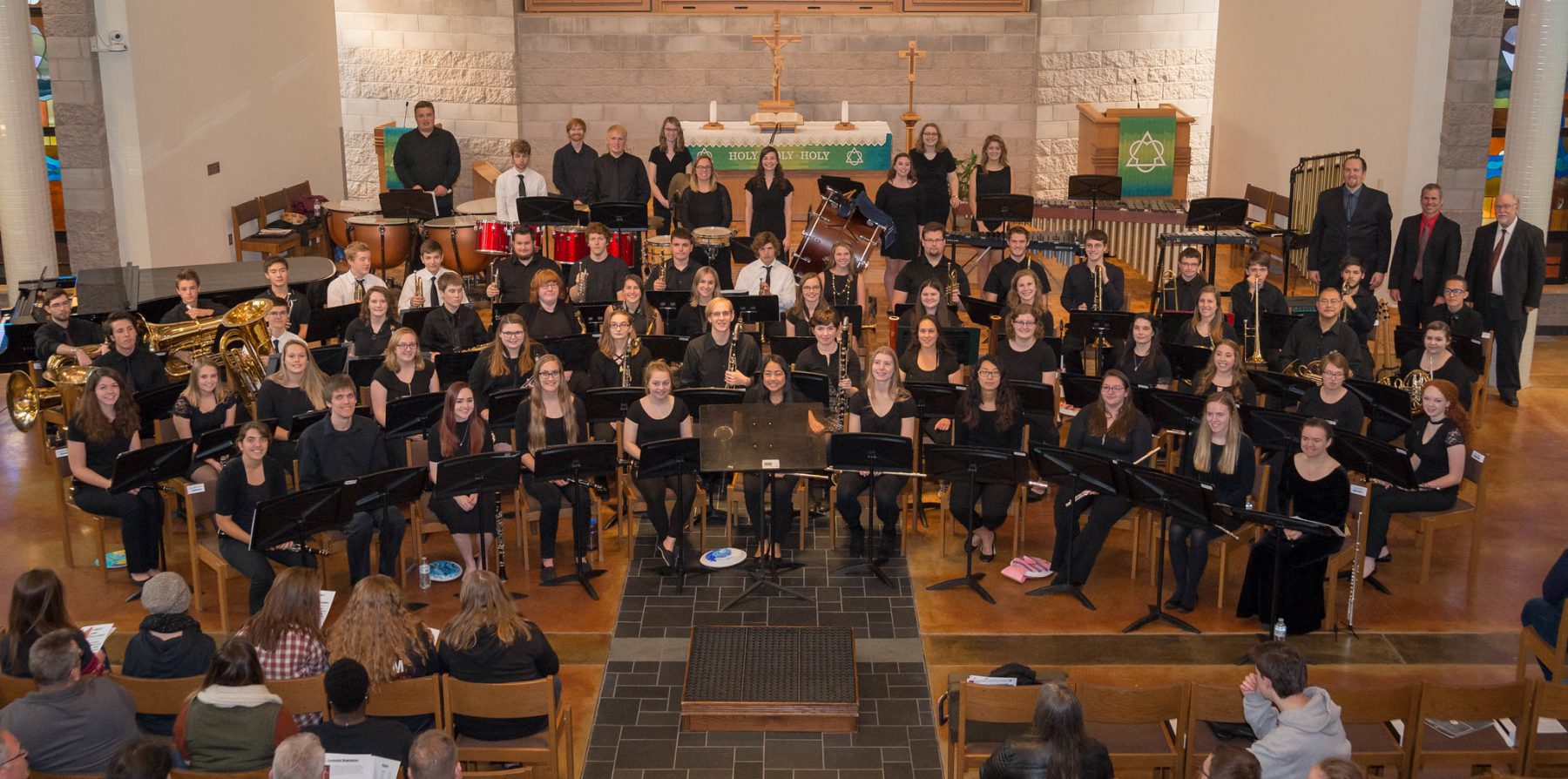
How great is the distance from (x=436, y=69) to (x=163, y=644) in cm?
1393

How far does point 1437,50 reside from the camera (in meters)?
13.0

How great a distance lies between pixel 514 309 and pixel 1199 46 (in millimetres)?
11639

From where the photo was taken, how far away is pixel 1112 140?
57.2 ft

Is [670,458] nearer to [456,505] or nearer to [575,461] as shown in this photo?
[575,461]

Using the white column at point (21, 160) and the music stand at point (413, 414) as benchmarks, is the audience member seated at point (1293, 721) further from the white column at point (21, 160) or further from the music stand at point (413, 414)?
the white column at point (21, 160)

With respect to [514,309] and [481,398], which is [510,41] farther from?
[481,398]

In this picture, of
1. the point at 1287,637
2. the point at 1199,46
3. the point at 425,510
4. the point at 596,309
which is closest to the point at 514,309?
the point at 596,309

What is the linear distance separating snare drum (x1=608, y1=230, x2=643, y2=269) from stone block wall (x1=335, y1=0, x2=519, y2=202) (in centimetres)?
579

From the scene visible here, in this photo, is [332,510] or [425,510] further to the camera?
[425,510]

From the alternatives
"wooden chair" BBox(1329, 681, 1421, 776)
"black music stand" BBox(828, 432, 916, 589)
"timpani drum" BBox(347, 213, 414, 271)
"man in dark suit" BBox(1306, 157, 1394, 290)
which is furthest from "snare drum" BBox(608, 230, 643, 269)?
"wooden chair" BBox(1329, 681, 1421, 776)

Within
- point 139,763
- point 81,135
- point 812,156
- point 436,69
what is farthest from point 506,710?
point 436,69

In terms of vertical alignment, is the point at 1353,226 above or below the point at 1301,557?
above

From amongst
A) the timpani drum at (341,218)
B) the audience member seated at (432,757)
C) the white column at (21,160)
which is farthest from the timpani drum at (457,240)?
the audience member seated at (432,757)

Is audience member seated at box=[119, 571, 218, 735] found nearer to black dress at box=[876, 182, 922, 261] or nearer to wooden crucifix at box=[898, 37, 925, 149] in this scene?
black dress at box=[876, 182, 922, 261]
